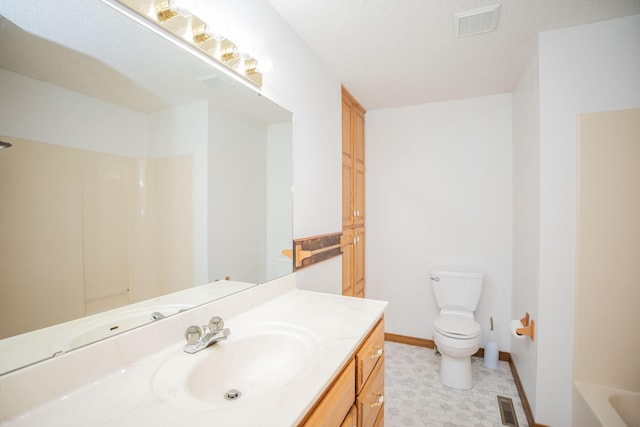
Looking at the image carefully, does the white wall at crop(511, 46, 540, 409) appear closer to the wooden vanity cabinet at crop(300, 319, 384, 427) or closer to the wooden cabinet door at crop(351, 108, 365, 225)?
the wooden vanity cabinet at crop(300, 319, 384, 427)

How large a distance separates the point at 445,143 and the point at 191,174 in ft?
8.08

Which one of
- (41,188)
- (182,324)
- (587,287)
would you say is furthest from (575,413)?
(41,188)

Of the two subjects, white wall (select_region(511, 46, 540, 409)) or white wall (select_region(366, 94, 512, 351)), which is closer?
white wall (select_region(511, 46, 540, 409))

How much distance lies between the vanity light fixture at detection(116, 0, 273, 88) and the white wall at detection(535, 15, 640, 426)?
1664 millimetres

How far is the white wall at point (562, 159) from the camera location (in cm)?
159

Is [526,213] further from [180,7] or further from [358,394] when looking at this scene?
[180,7]

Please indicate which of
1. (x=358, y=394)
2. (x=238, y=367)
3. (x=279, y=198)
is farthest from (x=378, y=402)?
(x=279, y=198)

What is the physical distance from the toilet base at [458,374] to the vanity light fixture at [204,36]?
2335mm

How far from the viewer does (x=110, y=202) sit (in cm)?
79

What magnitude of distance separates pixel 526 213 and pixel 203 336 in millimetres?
2218

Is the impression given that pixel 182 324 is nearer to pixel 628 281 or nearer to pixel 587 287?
pixel 587 287

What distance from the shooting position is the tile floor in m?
1.81

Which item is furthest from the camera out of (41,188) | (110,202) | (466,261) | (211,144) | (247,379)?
(466,261)

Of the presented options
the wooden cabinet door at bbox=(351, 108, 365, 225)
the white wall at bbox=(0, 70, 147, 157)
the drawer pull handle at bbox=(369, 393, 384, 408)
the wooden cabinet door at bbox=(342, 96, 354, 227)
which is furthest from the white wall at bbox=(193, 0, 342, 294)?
the drawer pull handle at bbox=(369, 393, 384, 408)
